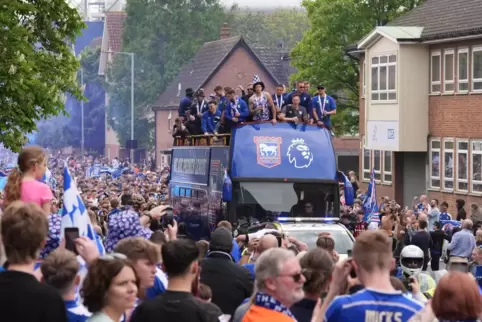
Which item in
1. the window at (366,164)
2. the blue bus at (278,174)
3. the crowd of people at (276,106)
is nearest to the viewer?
the blue bus at (278,174)

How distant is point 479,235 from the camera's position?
24.3m

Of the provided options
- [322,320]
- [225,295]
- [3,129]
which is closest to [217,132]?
[3,129]

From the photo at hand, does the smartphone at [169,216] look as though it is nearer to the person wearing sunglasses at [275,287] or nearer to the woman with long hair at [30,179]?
the woman with long hair at [30,179]

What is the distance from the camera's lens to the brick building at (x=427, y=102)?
150ft

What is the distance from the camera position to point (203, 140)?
30375mm

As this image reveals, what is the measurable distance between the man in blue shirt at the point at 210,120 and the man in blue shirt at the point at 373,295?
73.1 feet

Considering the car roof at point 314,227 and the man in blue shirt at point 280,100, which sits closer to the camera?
the car roof at point 314,227

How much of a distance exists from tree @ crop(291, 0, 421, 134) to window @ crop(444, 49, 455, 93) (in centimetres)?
1184

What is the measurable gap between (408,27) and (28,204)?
142 feet

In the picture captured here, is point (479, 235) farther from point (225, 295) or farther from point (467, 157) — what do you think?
point (467, 157)

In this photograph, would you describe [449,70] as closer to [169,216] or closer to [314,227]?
[314,227]

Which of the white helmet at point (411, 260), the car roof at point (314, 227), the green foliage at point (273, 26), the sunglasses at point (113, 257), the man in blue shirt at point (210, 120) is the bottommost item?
the car roof at point (314, 227)

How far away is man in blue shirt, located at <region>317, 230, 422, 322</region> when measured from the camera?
7.41 metres

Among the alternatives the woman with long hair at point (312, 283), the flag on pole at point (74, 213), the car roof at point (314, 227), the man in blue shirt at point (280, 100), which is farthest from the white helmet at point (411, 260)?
the man in blue shirt at point (280, 100)
